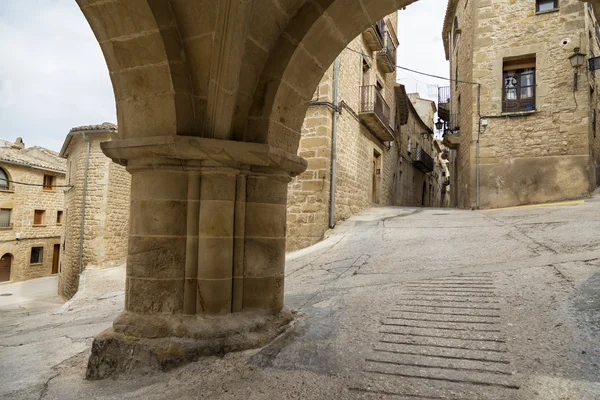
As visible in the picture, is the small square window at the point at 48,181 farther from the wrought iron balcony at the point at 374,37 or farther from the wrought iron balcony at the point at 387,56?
the wrought iron balcony at the point at 374,37

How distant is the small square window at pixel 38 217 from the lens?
1997 cm

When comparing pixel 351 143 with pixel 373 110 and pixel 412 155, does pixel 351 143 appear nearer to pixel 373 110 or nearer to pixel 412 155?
pixel 373 110

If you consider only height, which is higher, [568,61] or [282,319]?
[568,61]

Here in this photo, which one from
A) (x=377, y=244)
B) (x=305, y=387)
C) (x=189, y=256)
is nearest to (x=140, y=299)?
(x=189, y=256)

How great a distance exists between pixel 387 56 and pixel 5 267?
65.1 ft

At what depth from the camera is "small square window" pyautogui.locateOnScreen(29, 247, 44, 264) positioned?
1997 centimetres

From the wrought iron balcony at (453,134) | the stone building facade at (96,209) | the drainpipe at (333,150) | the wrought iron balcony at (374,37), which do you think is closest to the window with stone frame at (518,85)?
the wrought iron balcony at (453,134)

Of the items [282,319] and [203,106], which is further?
[282,319]

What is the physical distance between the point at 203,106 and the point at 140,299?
1.23 m

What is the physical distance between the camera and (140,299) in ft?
7.72

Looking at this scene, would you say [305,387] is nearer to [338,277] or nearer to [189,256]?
[189,256]

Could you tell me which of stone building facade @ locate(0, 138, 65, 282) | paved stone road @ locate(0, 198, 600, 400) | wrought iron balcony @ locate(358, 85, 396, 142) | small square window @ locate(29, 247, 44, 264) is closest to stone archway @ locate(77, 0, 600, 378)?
paved stone road @ locate(0, 198, 600, 400)

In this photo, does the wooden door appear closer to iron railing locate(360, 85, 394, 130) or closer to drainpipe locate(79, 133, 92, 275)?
drainpipe locate(79, 133, 92, 275)

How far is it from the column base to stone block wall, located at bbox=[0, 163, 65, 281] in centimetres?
2028
